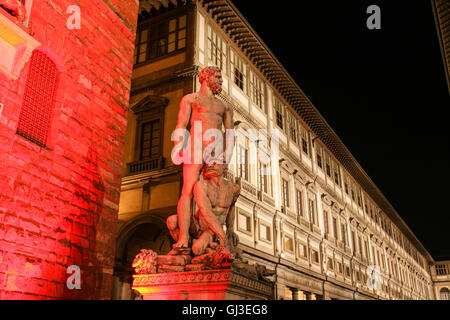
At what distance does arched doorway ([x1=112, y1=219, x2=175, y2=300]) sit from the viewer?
15216mm

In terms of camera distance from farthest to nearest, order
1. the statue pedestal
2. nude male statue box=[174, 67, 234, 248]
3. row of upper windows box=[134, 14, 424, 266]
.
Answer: row of upper windows box=[134, 14, 424, 266]
nude male statue box=[174, 67, 234, 248]
the statue pedestal

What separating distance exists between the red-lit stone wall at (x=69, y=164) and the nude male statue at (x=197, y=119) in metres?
1.84

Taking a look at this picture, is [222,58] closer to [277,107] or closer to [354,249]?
[277,107]

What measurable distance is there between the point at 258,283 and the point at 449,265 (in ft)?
266

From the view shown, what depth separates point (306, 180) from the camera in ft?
84.6

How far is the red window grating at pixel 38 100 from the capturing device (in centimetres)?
629

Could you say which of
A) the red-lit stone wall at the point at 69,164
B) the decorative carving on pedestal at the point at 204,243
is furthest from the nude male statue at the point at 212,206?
the red-lit stone wall at the point at 69,164

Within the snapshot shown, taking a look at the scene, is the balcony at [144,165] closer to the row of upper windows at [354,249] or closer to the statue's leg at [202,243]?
the row of upper windows at [354,249]

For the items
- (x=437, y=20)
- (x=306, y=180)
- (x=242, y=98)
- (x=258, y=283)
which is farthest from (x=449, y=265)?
(x=258, y=283)

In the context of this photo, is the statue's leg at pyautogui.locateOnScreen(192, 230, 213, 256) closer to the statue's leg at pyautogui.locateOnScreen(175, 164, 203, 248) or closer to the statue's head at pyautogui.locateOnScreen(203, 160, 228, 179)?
the statue's leg at pyautogui.locateOnScreen(175, 164, 203, 248)

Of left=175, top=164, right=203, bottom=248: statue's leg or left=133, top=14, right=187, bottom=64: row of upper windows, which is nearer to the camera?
left=175, top=164, right=203, bottom=248: statue's leg

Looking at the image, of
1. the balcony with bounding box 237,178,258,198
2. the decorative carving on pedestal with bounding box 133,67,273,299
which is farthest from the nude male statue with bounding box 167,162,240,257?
the balcony with bounding box 237,178,258,198

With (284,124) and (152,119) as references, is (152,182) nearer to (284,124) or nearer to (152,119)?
(152,119)

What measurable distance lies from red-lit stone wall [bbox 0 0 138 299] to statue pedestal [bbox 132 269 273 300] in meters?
1.56
